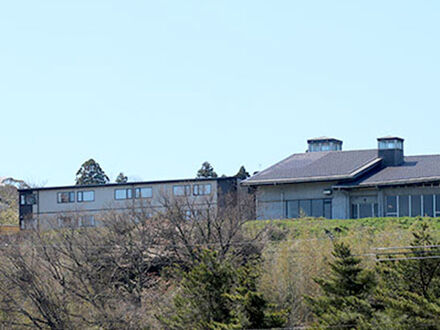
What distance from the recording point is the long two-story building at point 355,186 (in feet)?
187

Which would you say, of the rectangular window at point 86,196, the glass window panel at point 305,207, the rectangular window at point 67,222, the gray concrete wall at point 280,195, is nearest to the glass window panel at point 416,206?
the gray concrete wall at point 280,195

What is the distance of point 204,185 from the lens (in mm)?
71125

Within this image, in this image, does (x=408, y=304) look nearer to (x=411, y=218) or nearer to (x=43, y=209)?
(x=411, y=218)

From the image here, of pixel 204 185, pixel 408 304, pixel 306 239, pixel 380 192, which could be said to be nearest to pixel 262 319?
pixel 408 304

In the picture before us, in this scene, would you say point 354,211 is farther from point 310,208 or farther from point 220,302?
point 220,302

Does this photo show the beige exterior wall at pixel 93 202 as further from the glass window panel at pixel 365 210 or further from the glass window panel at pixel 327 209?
the glass window panel at pixel 365 210

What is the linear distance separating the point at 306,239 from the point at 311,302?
40.1 ft

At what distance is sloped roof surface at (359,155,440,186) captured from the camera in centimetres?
5716

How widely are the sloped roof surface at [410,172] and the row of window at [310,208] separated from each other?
3186mm

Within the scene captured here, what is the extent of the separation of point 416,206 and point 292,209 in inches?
348

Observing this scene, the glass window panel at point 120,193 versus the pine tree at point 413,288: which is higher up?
the glass window panel at point 120,193

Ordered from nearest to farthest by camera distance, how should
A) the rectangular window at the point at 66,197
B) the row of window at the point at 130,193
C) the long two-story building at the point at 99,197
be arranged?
the long two-story building at the point at 99,197
the row of window at the point at 130,193
the rectangular window at the point at 66,197

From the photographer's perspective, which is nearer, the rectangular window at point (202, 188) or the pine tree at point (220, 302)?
the pine tree at point (220, 302)

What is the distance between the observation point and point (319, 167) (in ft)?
206
